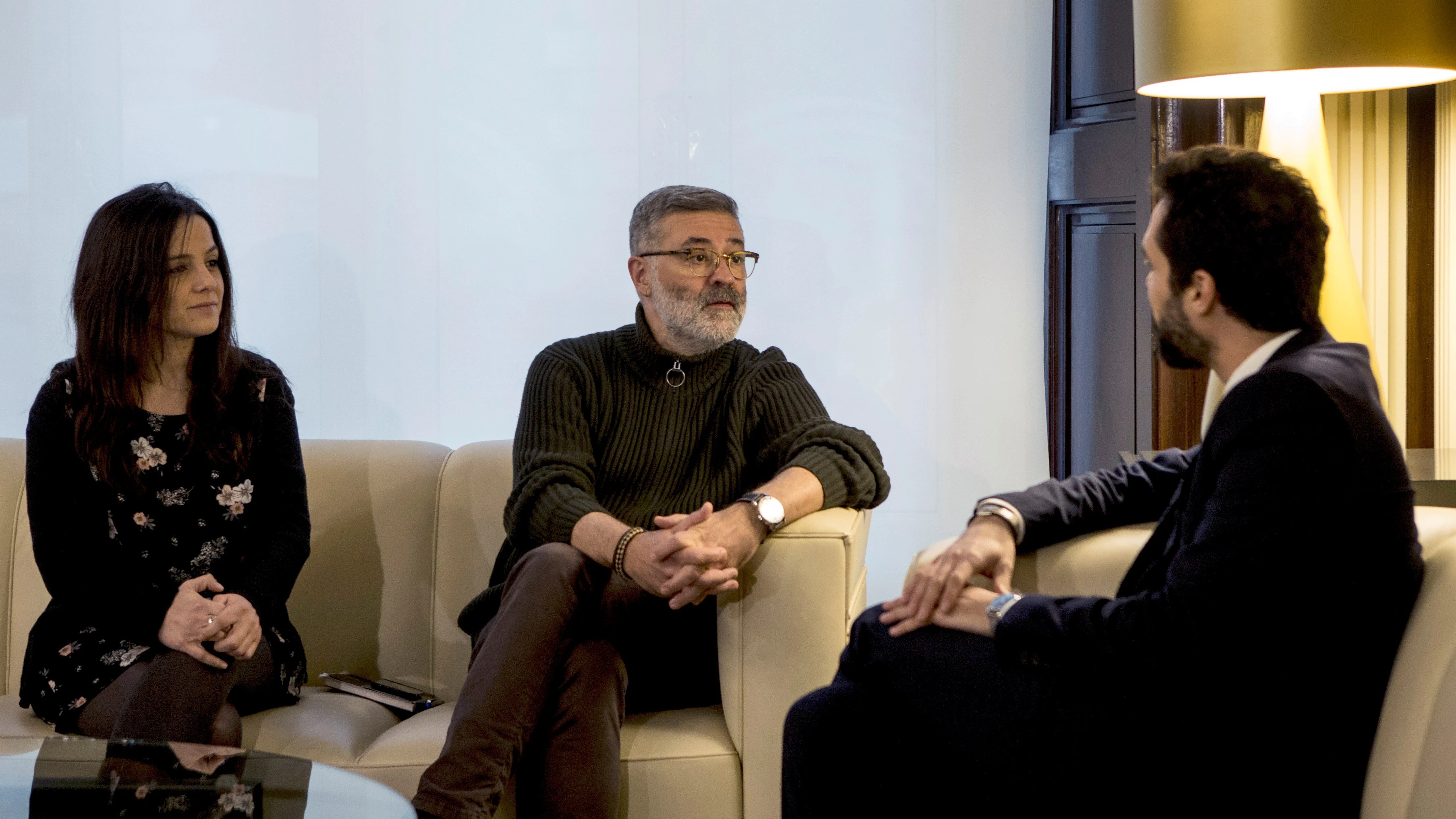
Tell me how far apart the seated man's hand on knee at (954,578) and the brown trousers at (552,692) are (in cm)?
54

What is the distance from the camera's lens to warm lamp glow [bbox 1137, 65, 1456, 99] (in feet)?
6.33

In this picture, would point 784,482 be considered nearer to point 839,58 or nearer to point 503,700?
point 503,700

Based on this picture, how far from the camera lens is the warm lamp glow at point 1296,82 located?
1931 mm

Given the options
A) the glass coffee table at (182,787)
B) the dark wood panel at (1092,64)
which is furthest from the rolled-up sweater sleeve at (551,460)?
the dark wood panel at (1092,64)

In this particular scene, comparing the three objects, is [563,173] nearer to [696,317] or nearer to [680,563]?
[696,317]

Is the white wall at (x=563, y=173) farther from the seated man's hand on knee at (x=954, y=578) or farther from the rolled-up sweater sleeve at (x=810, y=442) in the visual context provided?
the seated man's hand on knee at (x=954, y=578)

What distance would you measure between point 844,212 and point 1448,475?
4.67 ft

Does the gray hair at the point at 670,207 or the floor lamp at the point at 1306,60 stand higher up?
the floor lamp at the point at 1306,60

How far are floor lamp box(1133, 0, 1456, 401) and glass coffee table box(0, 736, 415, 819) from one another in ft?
4.73

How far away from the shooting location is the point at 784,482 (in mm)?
1918

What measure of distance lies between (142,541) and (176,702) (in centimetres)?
38

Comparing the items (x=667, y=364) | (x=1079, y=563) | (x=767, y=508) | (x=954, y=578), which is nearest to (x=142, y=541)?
(x=667, y=364)

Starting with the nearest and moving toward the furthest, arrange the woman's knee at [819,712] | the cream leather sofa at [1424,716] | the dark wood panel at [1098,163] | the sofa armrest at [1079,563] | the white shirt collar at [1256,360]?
the cream leather sofa at [1424,716]
the white shirt collar at [1256,360]
the woman's knee at [819,712]
the sofa armrest at [1079,563]
the dark wood panel at [1098,163]

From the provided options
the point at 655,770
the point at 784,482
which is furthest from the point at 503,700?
the point at 784,482
